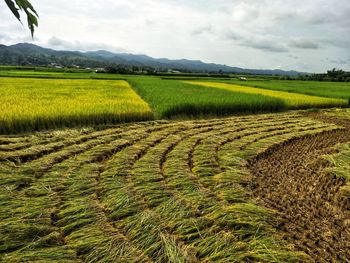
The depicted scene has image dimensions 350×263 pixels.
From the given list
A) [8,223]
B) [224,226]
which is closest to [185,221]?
[224,226]

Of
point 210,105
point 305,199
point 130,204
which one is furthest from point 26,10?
point 210,105

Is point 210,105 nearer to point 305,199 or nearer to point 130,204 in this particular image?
point 305,199

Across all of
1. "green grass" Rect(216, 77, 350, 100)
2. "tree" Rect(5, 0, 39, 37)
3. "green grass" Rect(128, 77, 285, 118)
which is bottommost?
"green grass" Rect(216, 77, 350, 100)

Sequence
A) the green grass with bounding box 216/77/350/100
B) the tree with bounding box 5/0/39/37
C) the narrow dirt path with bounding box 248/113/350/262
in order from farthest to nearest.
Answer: the green grass with bounding box 216/77/350/100 → the narrow dirt path with bounding box 248/113/350/262 → the tree with bounding box 5/0/39/37

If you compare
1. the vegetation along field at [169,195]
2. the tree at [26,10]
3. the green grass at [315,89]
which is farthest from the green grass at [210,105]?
the tree at [26,10]

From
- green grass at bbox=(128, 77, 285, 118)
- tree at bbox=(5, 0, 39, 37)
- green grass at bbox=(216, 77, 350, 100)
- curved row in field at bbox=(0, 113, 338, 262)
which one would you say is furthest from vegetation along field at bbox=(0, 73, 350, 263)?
green grass at bbox=(216, 77, 350, 100)

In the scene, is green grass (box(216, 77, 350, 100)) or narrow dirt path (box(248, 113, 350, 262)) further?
green grass (box(216, 77, 350, 100))

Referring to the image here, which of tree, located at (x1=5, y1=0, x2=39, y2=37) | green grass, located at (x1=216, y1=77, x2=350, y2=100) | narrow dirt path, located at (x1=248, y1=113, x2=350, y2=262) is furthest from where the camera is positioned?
green grass, located at (x1=216, y1=77, x2=350, y2=100)

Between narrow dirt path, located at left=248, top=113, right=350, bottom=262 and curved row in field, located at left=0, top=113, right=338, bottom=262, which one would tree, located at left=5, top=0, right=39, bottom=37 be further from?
narrow dirt path, located at left=248, top=113, right=350, bottom=262
